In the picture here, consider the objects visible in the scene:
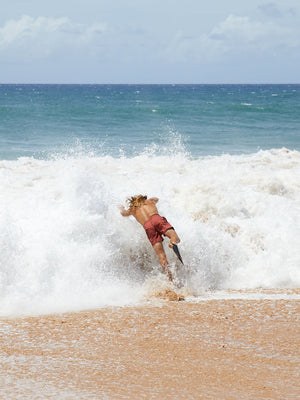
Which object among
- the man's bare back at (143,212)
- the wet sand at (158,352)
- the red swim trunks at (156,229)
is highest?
the man's bare back at (143,212)

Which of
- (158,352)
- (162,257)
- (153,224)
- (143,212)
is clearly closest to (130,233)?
(143,212)

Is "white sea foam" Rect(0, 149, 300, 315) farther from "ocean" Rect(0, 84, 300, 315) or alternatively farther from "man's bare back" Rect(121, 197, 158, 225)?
"man's bare back" Rect(121, 197, 158, 225)

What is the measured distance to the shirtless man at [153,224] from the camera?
22.4 ft

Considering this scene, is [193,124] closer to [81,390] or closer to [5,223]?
[5,223]

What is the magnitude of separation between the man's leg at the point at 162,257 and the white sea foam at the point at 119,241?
0.22 meters

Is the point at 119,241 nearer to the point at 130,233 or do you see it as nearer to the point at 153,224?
the point at 130,233

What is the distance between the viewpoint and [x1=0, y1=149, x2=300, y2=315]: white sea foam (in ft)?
21.1

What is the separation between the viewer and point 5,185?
31.9 ft

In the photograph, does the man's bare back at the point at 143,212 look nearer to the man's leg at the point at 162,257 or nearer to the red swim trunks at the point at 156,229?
the red swim trunks at the point at 156,229

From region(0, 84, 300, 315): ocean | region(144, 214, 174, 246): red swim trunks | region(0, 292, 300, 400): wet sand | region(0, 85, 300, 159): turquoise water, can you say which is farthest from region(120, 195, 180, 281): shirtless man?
region(0, 85, 300, 159): turquoise water

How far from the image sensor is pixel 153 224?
6.96 metres

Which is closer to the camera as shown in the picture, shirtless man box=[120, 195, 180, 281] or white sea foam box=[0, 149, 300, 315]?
white sea foam box=[0, 149, 300, 315]

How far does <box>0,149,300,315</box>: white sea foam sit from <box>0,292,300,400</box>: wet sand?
62 centimetres

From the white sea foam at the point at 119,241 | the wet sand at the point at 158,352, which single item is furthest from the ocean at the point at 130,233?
the wet sand at the point at 158,352
